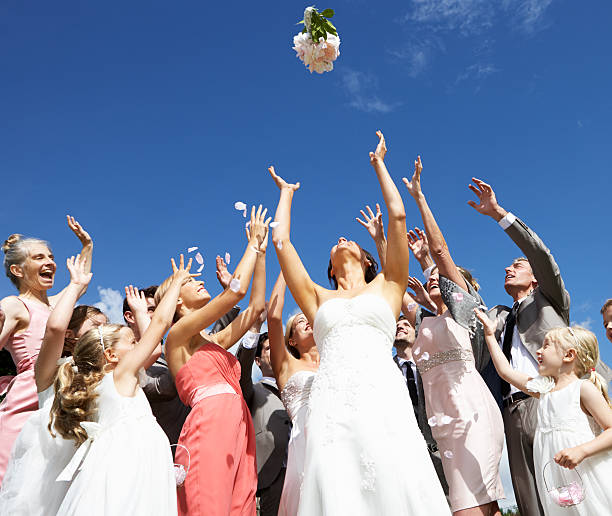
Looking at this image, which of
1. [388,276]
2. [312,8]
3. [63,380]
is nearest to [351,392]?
[388,276]

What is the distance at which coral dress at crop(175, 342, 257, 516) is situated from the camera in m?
4.40

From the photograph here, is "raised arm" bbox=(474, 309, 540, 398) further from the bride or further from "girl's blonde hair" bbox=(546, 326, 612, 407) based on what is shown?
the bride

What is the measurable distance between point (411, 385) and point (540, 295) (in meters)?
2.05

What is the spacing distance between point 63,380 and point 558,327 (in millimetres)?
4533

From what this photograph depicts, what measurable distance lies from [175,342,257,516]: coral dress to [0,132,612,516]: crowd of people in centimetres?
1

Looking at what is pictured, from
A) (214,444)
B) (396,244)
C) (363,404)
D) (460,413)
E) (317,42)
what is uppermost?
(317,42)

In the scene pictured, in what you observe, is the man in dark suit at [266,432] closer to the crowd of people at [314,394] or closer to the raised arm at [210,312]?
the crowd of people at [314,394]

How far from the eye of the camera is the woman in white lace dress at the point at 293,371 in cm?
500

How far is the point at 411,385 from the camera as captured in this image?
706cm

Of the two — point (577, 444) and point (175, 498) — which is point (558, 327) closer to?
point (577, 444)

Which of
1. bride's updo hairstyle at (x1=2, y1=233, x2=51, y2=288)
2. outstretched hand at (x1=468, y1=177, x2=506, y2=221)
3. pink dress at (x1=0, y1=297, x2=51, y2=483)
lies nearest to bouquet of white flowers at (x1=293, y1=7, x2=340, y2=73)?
outstretched hand at (x1=468, y1=177, x2=506, y2=221)

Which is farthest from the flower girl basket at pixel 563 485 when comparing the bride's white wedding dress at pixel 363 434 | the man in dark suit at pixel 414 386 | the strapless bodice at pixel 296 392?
the strapless bodice at pixel 296 392

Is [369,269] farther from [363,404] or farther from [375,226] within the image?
[363,404]

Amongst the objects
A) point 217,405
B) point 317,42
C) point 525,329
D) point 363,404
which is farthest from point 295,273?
point 525,329
